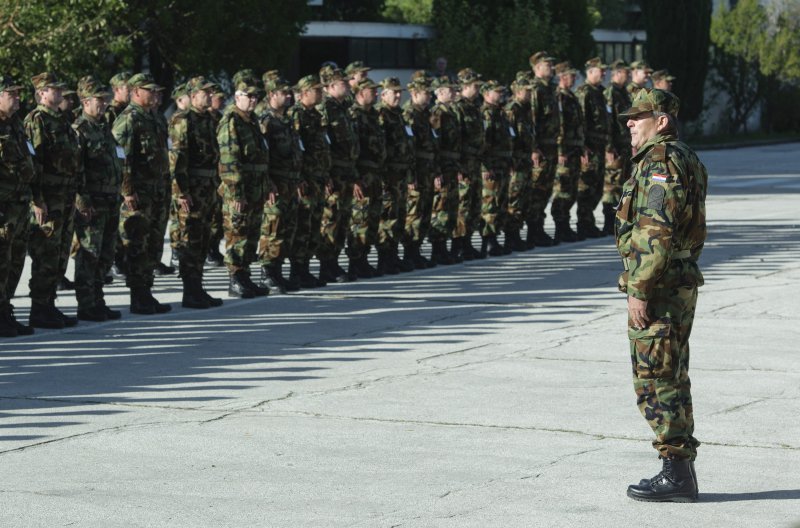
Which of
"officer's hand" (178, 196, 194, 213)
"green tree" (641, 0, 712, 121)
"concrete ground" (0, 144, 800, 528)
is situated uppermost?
"green tree" (641, 0, 712, 121)

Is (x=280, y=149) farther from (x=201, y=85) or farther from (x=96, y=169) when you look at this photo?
(x=96, y=169)

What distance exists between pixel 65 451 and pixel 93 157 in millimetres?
4950

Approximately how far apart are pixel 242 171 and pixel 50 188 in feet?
6.59

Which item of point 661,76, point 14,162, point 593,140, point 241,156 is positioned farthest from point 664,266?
point 661,76

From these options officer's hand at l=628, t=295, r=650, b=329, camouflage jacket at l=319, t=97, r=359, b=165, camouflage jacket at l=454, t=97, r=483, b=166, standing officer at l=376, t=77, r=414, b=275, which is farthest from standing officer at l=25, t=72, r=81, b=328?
officer's hand at l=628, t=295, r=650, b=329

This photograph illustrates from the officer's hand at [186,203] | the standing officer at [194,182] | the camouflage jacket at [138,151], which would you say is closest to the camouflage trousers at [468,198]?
the standing officer at [194,182]

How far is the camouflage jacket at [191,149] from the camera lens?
12.9 m

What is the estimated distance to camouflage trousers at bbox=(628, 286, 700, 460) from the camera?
664 centimetres

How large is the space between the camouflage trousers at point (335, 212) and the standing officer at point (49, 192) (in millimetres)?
3253

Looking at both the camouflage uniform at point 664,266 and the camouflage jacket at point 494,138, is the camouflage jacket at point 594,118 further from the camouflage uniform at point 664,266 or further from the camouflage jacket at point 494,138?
the camouflage uniform at point 664,266

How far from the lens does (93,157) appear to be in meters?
12.2

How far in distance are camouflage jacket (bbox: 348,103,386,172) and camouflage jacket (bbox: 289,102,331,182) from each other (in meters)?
0.65

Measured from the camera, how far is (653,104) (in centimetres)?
672

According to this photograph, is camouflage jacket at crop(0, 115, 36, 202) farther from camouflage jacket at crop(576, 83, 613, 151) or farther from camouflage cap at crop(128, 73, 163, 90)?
camouflage jacket at crop(576, 83, 613, 151)
